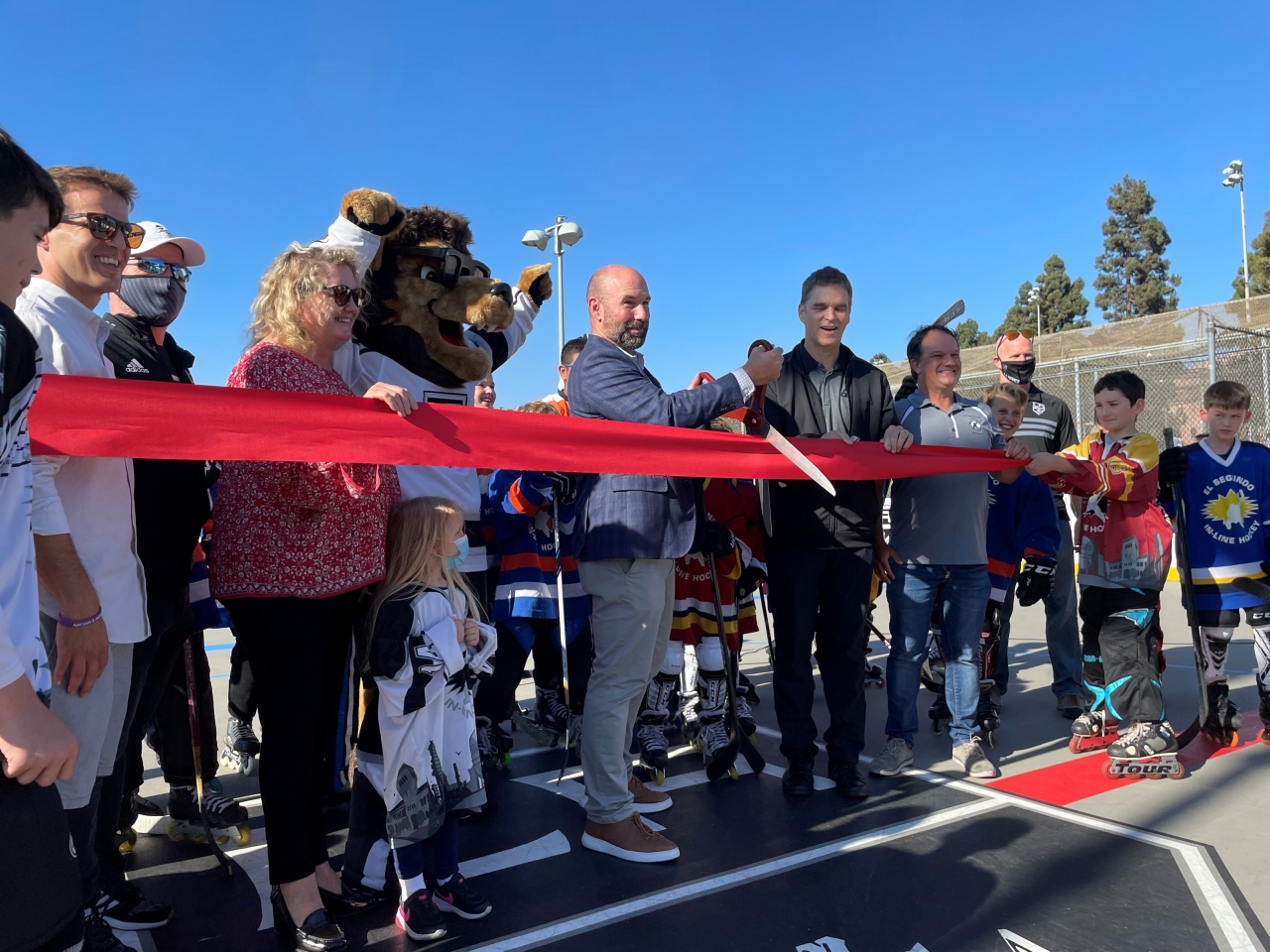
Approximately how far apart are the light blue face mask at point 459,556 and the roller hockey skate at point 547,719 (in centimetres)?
226

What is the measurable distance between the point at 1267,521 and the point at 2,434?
217 inches

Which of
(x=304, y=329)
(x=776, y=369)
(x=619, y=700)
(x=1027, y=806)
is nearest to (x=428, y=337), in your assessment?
(x=304, y=329)

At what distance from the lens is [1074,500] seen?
509 cm

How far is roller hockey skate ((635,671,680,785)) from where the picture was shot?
4484 mm

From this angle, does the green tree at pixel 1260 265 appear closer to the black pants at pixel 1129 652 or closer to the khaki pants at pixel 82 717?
the black pants at pixel 1129 652

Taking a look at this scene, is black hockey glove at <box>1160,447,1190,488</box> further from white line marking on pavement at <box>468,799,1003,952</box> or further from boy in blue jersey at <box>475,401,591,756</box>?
boy in blue jersey at <box>475,401,591,756</box>

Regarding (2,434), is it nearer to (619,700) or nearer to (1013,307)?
(619,700)

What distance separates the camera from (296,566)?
8.54 ft

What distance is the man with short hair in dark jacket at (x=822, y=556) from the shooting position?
4.11m

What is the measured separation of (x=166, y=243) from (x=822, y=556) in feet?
9.88

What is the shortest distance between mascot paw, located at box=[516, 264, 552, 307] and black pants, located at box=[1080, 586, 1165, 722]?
3.24m

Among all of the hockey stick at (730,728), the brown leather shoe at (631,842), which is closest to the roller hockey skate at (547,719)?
the hockey stick at (730,728)

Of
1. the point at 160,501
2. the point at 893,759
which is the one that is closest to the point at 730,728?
the point at 893,759

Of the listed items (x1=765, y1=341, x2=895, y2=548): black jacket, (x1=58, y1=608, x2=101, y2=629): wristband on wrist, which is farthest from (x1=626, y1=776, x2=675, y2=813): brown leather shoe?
(x1=58, y1=608, x2=101, y2=629): wristband on wrist
